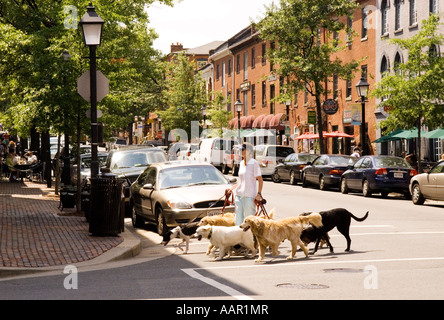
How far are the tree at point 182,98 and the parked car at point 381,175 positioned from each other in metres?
46.9

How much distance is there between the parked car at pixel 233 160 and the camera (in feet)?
135

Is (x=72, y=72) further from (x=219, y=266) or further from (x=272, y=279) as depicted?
(x=272, y=279)

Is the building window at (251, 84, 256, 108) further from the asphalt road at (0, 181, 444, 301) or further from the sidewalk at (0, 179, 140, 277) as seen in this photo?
the asphalt road at (0, 181, 444, 301)

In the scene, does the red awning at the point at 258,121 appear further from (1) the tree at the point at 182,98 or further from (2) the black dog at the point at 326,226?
(2) the black dog at the point at 326,226

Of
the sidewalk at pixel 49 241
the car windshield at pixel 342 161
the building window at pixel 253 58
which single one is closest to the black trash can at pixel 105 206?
the sidewalk at pixel 49 241

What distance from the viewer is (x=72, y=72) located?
68.1 feet

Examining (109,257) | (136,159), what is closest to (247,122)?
(136,159)

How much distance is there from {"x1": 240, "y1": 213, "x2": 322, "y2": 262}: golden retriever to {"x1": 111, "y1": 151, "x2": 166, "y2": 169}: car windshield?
35.3ft

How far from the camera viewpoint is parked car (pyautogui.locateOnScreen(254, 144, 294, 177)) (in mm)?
40469

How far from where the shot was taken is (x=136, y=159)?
22766mm

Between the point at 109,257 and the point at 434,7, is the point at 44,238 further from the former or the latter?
the point at 434,7

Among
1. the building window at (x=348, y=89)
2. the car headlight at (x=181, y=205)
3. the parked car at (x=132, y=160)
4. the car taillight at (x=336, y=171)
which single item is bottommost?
the car taillight at (x=336, y=171)

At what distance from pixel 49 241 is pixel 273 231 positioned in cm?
479
